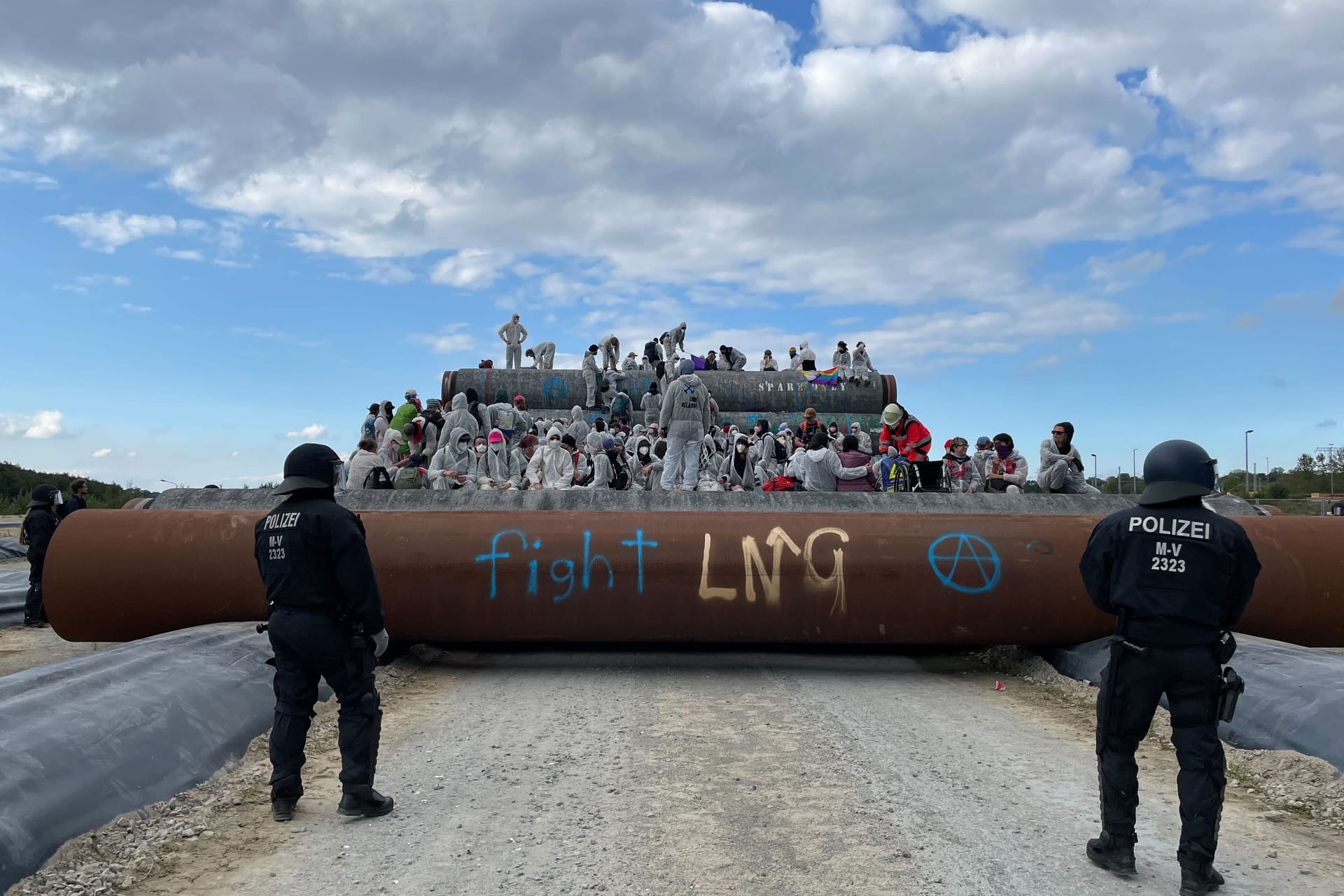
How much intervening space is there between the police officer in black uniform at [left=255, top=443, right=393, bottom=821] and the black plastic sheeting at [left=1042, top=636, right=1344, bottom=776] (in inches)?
186

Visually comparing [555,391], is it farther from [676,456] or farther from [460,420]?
[676,456]

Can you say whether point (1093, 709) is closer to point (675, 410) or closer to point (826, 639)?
point (826, 639)

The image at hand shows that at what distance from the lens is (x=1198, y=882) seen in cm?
354

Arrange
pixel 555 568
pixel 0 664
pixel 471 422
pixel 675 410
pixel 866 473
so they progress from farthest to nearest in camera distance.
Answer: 1. pixel 471 422
2. pixel 675 410
3. pixel 866 473
4. pixel 0 664
5. pixel 555 568

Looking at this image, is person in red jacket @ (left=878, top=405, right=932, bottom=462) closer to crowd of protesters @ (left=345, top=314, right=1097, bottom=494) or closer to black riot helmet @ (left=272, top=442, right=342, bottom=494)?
crowd of protesters @ (left=345, top=314, right=1097, bottom=494)

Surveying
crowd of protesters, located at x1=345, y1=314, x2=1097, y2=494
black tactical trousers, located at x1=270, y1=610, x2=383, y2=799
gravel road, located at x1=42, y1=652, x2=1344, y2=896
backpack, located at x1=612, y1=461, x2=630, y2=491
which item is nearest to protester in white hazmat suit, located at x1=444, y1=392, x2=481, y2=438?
crowd of protesters, located at x1=345, y1=314, x2=1097, y2=494

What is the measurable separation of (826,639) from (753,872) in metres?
4.27

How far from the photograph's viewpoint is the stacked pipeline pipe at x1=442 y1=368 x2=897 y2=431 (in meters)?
23.8

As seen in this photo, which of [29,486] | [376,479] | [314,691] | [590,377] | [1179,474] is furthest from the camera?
[29,486]

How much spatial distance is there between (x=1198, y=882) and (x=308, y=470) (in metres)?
4.21

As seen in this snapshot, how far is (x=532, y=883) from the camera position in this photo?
356 cm

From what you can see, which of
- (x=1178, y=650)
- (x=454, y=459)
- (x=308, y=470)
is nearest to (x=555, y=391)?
(x=454, y=459)

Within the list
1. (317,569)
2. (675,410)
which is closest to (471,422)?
(675,410)

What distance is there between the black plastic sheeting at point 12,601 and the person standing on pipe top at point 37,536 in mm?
357
